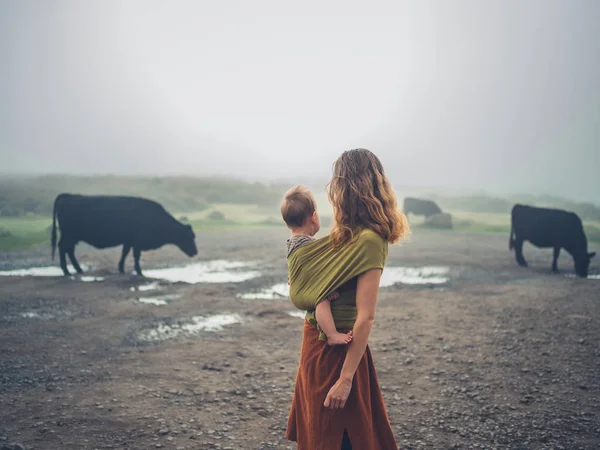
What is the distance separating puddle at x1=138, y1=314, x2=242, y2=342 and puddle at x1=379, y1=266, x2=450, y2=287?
13.0ft

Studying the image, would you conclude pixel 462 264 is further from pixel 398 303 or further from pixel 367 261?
pixel 367 261

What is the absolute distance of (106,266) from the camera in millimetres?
12320

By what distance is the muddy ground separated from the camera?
13.6 feet

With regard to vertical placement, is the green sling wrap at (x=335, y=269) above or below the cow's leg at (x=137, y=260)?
above

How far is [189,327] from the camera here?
7277mm

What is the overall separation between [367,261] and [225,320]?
584 cm

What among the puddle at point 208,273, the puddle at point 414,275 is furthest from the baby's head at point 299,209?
the puddle at point 208,273

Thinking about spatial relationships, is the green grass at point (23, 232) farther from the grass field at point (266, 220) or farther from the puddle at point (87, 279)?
the grass field at point (266, 220)

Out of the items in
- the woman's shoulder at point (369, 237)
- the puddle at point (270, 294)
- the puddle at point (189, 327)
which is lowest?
the puddle at point (270, 294)

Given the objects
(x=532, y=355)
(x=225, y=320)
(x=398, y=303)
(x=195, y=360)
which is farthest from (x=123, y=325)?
(x=532, y=355)

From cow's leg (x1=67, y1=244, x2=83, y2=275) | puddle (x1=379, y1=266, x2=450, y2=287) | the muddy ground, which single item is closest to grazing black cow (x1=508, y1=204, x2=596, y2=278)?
the muddy ground

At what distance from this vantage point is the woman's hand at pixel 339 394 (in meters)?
2.20

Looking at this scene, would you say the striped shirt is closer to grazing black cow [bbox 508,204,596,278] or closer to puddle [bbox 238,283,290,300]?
puddle [bbox 238,283,290,300]

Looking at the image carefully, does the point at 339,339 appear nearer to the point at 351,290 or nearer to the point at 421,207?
the point at 351,290
